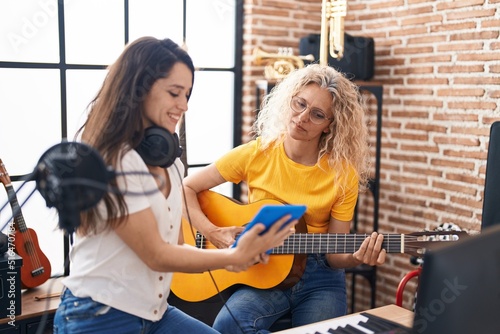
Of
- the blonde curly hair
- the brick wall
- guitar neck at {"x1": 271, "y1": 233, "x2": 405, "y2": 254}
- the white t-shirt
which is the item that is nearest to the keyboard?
the white t-shirt

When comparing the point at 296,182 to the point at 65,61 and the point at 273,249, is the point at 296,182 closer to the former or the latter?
the point at 273,249

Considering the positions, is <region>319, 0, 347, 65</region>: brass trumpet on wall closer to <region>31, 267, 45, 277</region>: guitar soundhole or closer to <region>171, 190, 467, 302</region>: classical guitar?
<region>171, 190, 467, 302</region>: classical guitar

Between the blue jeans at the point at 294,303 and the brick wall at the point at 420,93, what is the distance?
118 centimetres

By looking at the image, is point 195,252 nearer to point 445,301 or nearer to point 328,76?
point 445,301

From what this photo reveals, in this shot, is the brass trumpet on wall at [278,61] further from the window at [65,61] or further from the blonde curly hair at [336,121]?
the blonde curly hair at [336,121]

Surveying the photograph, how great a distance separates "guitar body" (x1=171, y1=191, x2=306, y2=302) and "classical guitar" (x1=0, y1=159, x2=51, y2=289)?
0.72m

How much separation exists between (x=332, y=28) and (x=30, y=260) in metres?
1.95

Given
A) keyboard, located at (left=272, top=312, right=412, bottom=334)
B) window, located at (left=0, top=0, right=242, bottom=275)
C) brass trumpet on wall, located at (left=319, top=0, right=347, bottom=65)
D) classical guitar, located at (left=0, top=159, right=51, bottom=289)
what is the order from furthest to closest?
1. brass trumpet on wall, located at (left=319, top=0, right=347, bottom=65)
2. window, located at (left=0, top=0, right=242, bottom=275)
3. classical guitar, located at (left=0, top=159, right=51, bottom=289)
4. keyboard, located at (left=272, top=312, right=412, bottom=334)

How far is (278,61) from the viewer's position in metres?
3.40

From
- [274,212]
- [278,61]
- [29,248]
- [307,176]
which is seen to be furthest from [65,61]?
[274,212]

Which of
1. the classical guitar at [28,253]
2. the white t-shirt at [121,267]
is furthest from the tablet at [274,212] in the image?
the classical guitar at [28,253]

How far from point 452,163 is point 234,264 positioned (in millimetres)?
2094

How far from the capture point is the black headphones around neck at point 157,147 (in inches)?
58.5

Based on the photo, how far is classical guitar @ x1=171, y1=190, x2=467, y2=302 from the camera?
2102 mm
